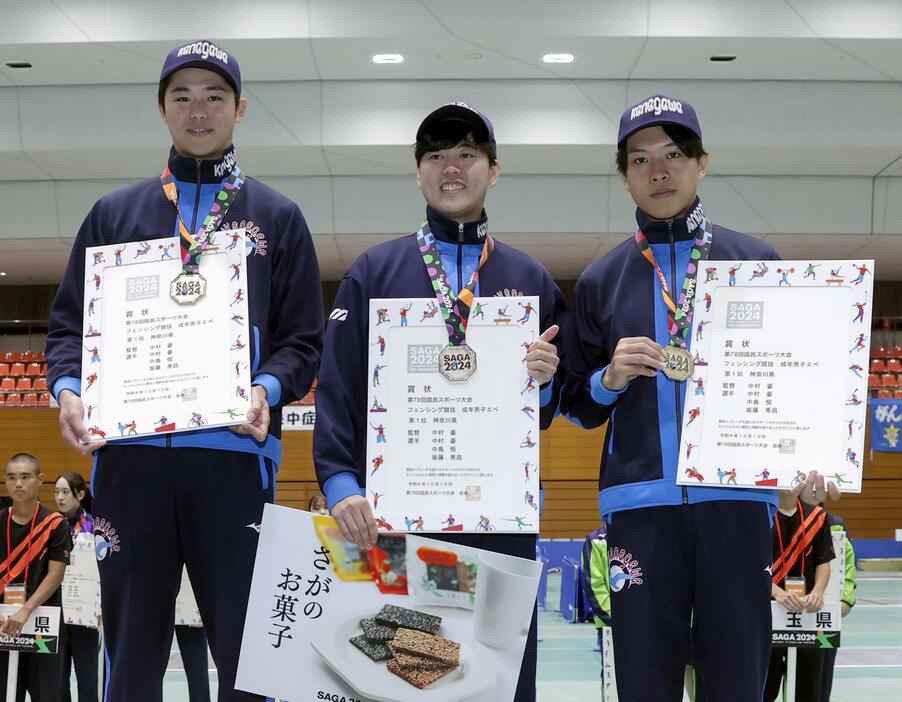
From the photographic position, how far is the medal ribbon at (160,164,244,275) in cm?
235

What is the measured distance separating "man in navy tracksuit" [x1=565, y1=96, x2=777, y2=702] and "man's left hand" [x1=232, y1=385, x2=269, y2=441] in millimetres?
790

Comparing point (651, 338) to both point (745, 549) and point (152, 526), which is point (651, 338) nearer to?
point (745, 549)

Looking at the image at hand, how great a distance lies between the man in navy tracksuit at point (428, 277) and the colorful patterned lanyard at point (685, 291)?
0.90 feet

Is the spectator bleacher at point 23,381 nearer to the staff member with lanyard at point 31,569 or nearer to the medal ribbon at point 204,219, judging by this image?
the staff member with lanyard at point 31,569

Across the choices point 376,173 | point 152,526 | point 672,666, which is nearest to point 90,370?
point 152,526

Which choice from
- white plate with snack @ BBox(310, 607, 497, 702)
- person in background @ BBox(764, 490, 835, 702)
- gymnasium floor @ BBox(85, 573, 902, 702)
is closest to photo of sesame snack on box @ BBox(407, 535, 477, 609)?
white plate with snack @ BBox(310, 607, 497, 702)

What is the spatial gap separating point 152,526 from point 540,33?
8797mm

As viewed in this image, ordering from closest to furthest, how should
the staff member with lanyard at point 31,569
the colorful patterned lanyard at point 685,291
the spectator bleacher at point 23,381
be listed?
1. the colorful patterned lanyard at point 685,291
2. the staff member with lanyard at point 31,569
3. the spectator bleacher at point 23,381

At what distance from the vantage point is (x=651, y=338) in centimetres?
247

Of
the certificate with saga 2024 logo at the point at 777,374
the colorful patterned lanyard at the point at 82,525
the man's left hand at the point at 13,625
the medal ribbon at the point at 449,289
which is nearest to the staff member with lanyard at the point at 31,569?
the man's left hand at the point at 13,625

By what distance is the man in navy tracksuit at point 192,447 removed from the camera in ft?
7.42

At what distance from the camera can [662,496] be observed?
7.66 feet

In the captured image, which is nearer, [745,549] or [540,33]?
[745,549]

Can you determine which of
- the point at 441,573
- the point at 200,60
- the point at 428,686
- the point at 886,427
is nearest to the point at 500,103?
the point at 886,427
